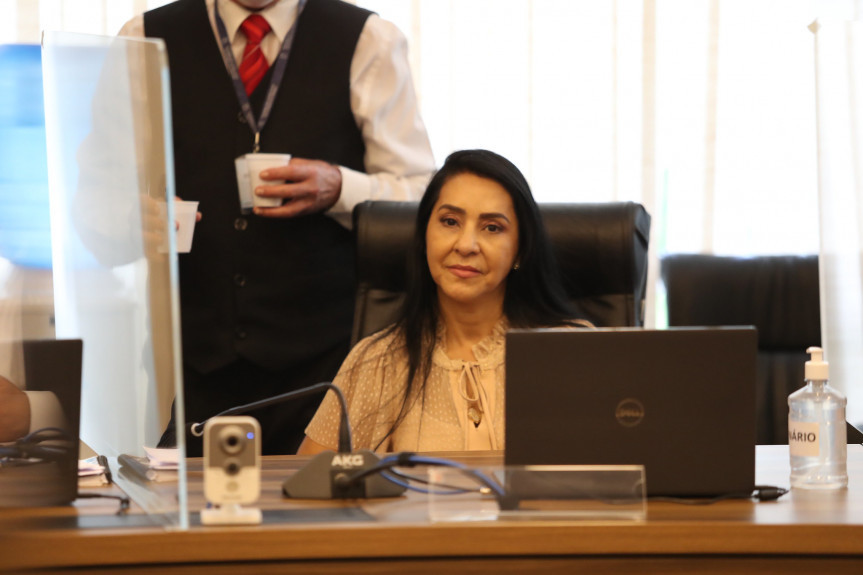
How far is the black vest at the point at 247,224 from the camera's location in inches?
90.1

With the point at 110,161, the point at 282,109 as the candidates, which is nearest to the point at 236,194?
the point at 282,109

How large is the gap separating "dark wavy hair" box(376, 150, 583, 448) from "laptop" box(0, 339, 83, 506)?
0.83 m

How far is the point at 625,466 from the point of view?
3.52ft

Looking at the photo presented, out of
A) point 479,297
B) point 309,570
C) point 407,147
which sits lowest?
point 309,570

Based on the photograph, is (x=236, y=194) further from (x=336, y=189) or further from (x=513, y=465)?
(x=513, y=465)

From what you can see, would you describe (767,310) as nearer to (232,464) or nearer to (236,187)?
(236,187)

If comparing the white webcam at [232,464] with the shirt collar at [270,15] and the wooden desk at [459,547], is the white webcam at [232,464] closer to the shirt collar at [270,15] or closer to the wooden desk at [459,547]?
the wooden desk at [459,547]

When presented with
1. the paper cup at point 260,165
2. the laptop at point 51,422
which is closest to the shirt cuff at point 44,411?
the laptop at point 51,422

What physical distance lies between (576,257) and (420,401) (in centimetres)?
43

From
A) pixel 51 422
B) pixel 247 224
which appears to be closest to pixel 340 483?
pixel 51 422

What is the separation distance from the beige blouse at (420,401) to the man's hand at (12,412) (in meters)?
0.74

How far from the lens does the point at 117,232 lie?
43.8 inches

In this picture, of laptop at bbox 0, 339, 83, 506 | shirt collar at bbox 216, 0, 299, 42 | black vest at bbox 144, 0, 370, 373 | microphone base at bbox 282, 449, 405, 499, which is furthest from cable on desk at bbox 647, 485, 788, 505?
shirt collar at bbox 216, 0, 299, 42

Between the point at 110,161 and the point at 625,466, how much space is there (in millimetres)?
651
